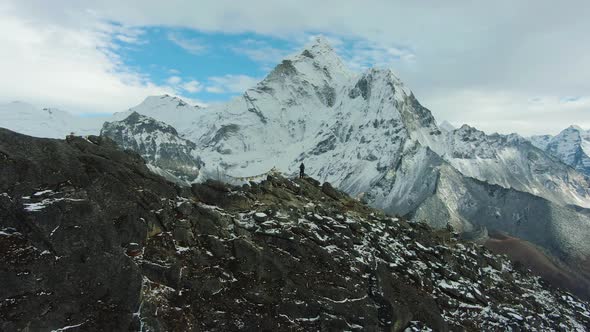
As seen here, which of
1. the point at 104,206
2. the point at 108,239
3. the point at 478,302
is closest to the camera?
the point at 108,239

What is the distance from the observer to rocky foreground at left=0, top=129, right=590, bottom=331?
2658 cm

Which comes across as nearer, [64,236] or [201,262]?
[64,236]

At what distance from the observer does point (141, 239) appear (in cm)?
3164

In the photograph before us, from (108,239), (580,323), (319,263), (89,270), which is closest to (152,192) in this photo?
(108,239)

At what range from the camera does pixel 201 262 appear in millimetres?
32656

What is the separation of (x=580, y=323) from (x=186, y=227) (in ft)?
130

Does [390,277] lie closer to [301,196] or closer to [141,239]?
[301,196]

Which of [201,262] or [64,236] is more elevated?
[64,236]

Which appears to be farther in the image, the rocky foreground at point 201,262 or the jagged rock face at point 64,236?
the rocky foreground at point 201,262

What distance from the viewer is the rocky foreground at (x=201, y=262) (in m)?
26.6

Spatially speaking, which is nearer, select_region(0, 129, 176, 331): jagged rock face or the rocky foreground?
select_region(0, 129, 176, 331): jagged rock face

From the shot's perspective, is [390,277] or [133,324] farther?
[390,277]

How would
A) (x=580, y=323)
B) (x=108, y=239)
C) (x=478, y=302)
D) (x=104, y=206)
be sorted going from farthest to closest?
(x=580, y=323) → (x=478, y=302) → (x=104, y=206) → (x=108, y=239)

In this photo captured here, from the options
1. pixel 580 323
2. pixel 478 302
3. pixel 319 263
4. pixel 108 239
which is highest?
pixel 108 239
